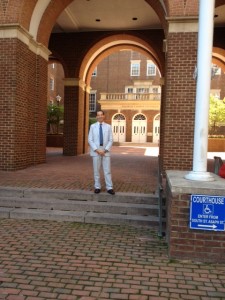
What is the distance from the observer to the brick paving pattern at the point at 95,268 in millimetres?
3430

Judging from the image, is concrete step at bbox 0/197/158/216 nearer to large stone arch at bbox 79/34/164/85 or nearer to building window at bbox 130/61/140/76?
large stone arch at bbox 79/34/164/85

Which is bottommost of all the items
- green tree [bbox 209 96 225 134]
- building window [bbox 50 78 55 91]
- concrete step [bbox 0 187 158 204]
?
concrete step [bbox 0 187 158 204]

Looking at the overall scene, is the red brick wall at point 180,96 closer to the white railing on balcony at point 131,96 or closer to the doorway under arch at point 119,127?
the white railing on balcony at point 131,96

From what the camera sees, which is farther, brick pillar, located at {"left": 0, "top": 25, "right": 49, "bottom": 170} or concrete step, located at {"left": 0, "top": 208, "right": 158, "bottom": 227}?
brick pillar, located at {"left": 0, "top": 25, "right": 49, "bottom": 170}

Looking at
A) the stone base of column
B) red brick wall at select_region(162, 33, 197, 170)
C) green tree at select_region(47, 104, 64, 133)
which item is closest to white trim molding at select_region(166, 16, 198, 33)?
red brick wall at select_region(162, 33, 197, 170)

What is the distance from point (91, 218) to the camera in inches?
234

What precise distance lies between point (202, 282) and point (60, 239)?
7.44 ft

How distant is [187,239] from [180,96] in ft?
15.6

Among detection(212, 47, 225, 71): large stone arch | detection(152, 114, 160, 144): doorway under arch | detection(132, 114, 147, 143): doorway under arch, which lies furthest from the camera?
detection(132, 114, 147, 143): doorway under arch

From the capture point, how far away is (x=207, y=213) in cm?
431

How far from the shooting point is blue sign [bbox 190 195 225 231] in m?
4.29

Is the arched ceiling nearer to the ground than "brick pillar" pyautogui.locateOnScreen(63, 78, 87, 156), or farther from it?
farther from it

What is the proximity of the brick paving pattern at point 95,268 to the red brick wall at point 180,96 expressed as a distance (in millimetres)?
3376

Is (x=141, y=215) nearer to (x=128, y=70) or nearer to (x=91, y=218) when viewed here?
(x=91, y=218)
